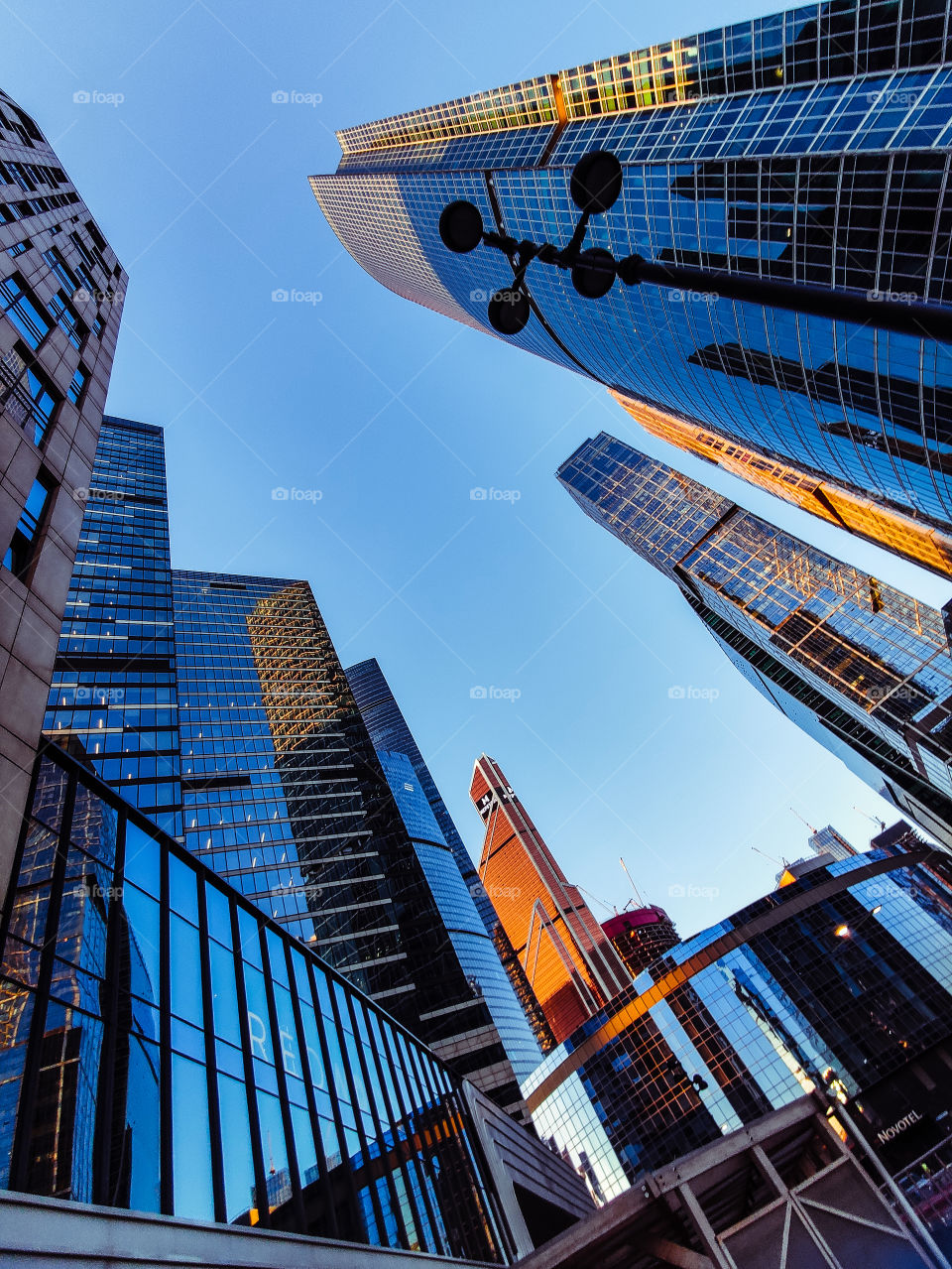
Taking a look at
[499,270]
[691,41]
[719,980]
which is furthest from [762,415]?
[719,980]

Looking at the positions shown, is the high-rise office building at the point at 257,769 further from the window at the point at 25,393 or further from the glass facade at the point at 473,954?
the window at the point at 25,393

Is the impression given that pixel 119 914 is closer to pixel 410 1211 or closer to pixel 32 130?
pixel 410 1211

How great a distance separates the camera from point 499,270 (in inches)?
3339

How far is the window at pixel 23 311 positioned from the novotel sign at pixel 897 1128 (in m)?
96.3

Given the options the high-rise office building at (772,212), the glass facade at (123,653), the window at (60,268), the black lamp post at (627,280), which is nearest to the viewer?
the black lamp post at (627,280)

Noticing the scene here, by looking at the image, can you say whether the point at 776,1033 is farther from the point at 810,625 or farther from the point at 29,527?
the point at 29,527

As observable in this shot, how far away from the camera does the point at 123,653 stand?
198 feet

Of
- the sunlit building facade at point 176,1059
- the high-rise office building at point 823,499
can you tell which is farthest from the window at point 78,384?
the high-rise office building at point 823,499

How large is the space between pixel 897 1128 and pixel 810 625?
64.9 m

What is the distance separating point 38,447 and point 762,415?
62.9 metres

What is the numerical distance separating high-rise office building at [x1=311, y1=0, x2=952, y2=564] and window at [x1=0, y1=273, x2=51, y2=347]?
2962 cm

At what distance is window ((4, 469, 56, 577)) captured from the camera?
13308 mm

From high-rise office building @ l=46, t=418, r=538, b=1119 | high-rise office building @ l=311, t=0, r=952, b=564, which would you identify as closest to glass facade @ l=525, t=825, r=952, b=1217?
high-rise office building @ l=46, t=418, r=538, b=1119

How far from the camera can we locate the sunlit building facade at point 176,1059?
7652 mm
